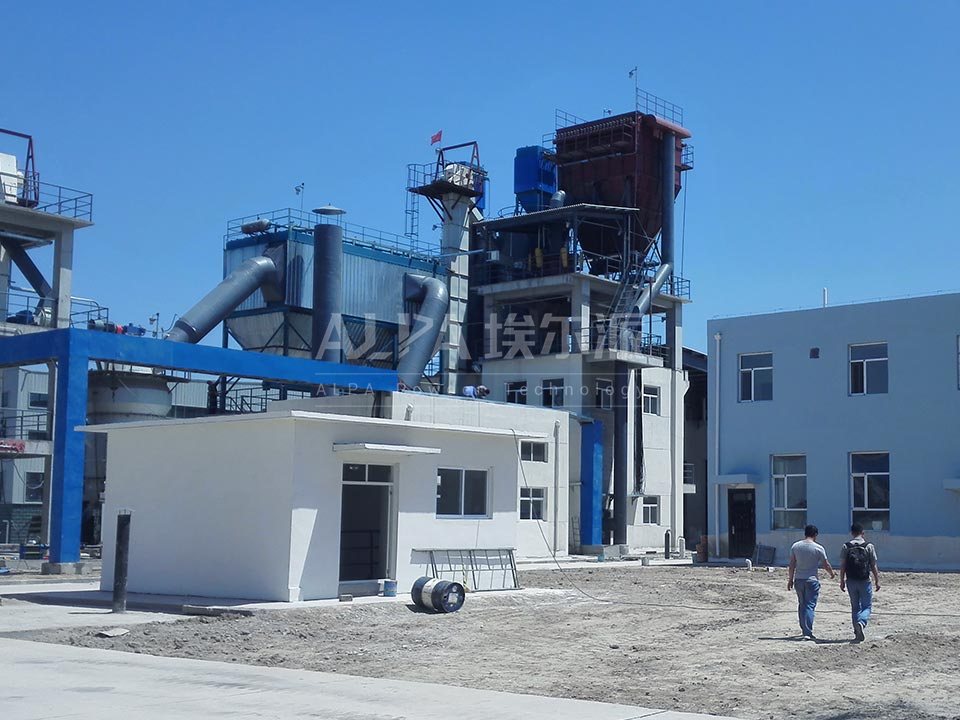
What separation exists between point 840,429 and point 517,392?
64.4ft

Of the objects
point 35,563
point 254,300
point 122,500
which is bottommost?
point 35,563

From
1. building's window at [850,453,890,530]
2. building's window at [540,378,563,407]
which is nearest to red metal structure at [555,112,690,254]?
building's window at [540,378,563,407]

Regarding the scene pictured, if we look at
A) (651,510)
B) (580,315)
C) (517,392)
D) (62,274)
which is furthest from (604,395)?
(62,274)

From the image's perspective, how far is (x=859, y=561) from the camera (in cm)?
1659

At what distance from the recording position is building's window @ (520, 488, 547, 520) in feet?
145

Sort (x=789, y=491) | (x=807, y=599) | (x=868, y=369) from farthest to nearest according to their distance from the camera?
1. (x=789, y=491)
2. (x=868, y=369)
3. (x=807, y=599)

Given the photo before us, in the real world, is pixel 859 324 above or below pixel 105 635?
above

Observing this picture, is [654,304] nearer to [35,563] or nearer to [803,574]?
[35,563]

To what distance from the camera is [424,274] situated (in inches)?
2087

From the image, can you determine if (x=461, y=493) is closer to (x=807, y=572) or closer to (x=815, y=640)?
(x=807, y=572)

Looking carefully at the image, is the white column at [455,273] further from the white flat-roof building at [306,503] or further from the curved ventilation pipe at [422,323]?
the white flat-roof building at [306,503]

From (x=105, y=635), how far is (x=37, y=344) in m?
17.3

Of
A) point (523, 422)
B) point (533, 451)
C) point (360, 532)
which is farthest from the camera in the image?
point (533, 451)

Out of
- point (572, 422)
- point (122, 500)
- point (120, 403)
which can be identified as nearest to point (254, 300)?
point (120, 403)
